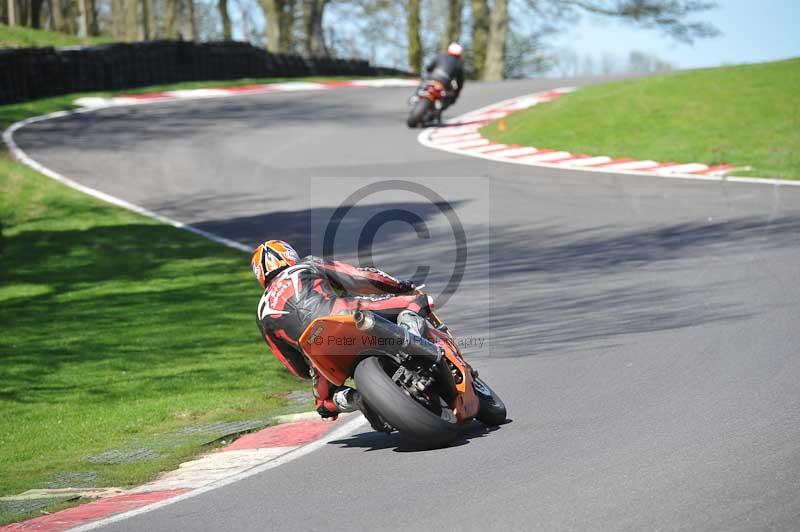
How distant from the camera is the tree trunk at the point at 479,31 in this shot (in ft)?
160

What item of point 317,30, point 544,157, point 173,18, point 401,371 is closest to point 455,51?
point 544,157

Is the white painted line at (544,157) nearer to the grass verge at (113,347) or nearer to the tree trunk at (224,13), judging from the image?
the grass verge at (113,347)

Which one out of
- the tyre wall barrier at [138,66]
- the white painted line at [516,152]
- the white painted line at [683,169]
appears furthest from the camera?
the tyre wall barrier at [138,66]

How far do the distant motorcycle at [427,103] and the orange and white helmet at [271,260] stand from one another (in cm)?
1700

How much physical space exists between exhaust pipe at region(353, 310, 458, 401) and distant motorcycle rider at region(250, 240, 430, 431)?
177 millimetres

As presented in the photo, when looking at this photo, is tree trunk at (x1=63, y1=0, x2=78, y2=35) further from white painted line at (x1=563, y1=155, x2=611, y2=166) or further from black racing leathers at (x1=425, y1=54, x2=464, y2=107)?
white painted line at (x1=563, y1=155, x2=611, y2=166)

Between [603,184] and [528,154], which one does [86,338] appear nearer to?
[603,184]

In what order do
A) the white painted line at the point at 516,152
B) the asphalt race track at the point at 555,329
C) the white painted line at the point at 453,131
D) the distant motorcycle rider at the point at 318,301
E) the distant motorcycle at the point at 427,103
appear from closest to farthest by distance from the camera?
the asphalt race track at the point at 555,329
the distant motorcycle rider at the point at 318,301
the white painted line at the point at 516,152
the white painted line at the point at 453,131
the distant motorcycle at the point at 427,103

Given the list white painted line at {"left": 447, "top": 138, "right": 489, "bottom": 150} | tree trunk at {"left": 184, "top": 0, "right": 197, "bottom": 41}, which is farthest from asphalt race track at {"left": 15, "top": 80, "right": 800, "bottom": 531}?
tree trunk at {"left": 184, "top": 0, "right": 197, "bottom": 41}

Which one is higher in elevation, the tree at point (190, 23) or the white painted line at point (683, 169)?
the tree at point (190, 23)

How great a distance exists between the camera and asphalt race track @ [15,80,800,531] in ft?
17.2

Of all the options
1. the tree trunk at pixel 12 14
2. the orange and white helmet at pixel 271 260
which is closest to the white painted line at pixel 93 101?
the tree trunk at pixel 12 14

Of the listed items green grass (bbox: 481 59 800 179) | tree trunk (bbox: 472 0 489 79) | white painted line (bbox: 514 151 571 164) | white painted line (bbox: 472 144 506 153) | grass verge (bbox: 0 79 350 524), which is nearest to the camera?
grass verge (bbox: 0 79 350 524)

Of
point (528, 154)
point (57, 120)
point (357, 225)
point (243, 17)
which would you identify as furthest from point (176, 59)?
point (243, 17)
